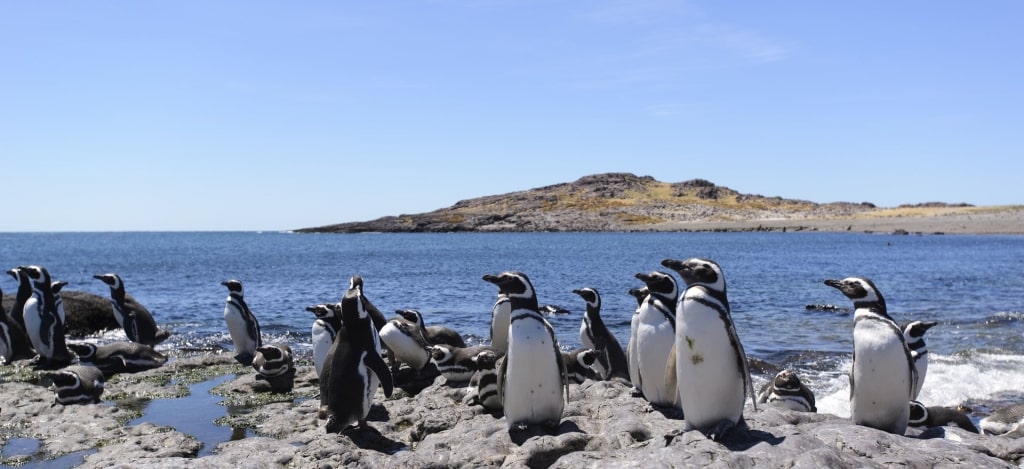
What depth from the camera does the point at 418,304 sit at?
29156 millimetres

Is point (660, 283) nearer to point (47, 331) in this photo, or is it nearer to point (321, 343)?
point (321, 343)

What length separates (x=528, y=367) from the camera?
25.3 feet

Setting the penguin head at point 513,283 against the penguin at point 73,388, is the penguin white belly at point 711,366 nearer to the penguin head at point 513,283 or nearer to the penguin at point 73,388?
the penguin head at point 513,283

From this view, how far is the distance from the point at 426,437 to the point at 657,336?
271cm

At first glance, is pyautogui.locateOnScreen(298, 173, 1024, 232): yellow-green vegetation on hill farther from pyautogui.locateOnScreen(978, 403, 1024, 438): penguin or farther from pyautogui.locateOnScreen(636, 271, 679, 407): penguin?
pyautogui.locateOnScreen(636, 271, 679, 407): penguin

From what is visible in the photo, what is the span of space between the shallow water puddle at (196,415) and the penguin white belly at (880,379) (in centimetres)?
686

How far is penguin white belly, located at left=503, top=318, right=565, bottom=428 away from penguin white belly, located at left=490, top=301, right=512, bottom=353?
18.8 ft

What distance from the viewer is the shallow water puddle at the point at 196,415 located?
969 cm

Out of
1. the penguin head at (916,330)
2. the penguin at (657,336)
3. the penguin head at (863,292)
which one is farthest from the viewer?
the penguin head at (916,330)

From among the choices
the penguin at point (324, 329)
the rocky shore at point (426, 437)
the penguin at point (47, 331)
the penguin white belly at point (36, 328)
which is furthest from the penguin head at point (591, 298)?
the penguin white belly at point (36, 328)

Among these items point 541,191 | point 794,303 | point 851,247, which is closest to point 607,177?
point 541,191

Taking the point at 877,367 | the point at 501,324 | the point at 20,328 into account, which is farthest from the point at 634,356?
the point at 20,328

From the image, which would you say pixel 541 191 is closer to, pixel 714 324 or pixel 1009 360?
pixel 1009 360

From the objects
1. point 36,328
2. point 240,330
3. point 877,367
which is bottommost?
point 240,330
